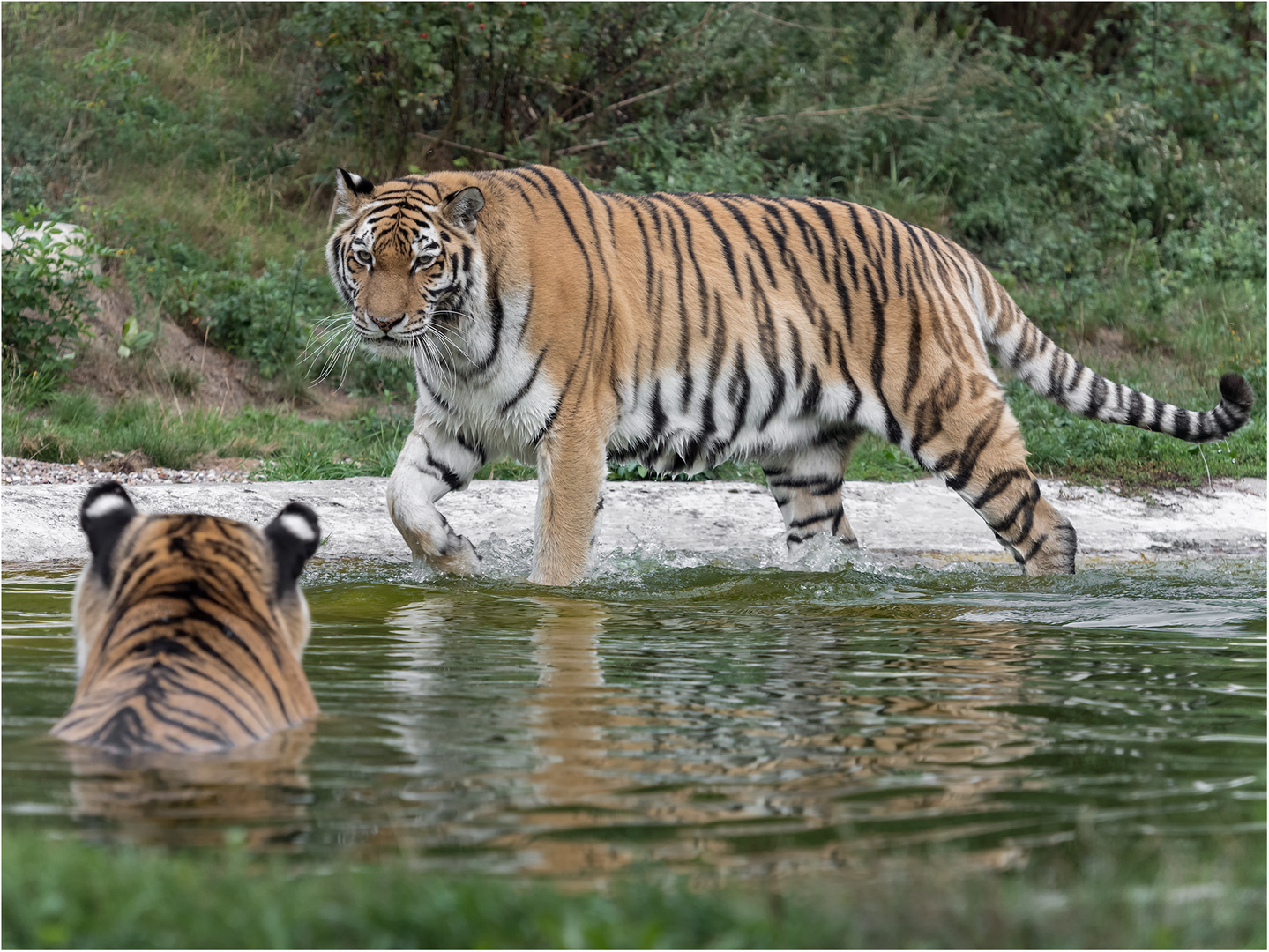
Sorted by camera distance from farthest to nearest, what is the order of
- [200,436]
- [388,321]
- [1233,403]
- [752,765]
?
[200,436] < [1233,403] < [388,321] < [752,765]

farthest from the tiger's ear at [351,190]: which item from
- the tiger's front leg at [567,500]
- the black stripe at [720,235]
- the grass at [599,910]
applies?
the grass at [599,910]

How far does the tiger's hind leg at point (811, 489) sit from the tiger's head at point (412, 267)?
5.60 ft

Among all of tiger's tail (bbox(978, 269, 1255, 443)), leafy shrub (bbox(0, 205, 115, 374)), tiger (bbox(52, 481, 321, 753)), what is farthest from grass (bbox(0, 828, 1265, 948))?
leafy shrub (bbox(0, 205, 115, 374))

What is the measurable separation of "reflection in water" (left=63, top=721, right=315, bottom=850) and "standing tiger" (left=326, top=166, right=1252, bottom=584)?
256 centimetres

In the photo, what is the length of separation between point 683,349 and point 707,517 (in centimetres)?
129

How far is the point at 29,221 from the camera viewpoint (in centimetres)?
844

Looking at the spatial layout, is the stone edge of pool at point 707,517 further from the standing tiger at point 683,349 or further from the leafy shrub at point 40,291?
the leafy shrub at point 40,291

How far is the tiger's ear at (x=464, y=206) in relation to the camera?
17.3 feet

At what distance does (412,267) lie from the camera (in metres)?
5.26

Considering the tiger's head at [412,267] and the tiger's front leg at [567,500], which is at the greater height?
the tiger's head at [412,267]

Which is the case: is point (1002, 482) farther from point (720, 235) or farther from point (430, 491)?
point (430, 491)

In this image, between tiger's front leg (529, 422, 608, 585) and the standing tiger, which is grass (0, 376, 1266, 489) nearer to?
the standing tiger

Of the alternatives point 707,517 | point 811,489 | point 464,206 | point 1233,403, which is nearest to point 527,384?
point 464,206

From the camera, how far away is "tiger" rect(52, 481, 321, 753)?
288cm
